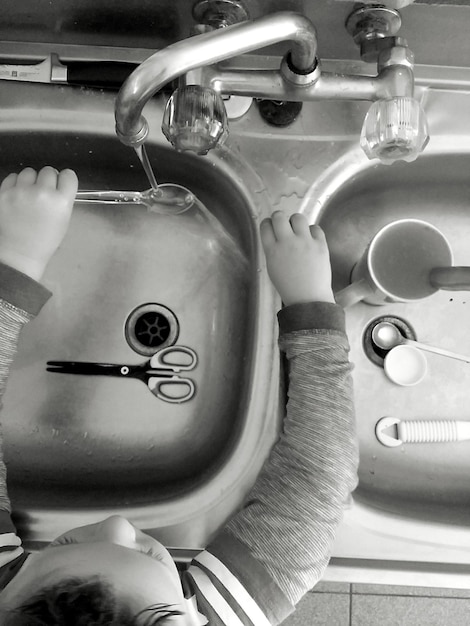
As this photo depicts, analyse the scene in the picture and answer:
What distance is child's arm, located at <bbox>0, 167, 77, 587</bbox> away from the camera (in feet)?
1.82

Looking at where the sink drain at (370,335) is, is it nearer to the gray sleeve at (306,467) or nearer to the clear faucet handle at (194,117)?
the gray sleeve at (306,467)

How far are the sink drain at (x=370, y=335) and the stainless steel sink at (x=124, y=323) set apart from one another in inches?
5.9

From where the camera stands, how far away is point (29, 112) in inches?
24.1

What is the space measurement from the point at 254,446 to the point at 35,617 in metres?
0.25

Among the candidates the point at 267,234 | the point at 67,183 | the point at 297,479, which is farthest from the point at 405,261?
the point at 67,183

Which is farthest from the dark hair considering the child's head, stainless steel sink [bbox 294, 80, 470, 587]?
stainless steel sink [bbox 294, 80, 470, 587]

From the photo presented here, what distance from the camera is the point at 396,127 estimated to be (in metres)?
0.44

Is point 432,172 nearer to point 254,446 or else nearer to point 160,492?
point 254,446

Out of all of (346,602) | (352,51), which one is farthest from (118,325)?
(346,602)

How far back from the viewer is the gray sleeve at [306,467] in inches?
20.7

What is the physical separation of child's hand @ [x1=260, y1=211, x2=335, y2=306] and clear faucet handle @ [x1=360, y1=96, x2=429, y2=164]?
0.15 meters

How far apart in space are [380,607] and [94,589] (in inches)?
30.4

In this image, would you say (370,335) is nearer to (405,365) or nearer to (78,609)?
(405,365)

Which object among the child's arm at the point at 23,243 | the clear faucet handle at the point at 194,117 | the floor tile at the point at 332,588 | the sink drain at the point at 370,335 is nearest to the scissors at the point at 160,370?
the child's arm at the point at 23,243
